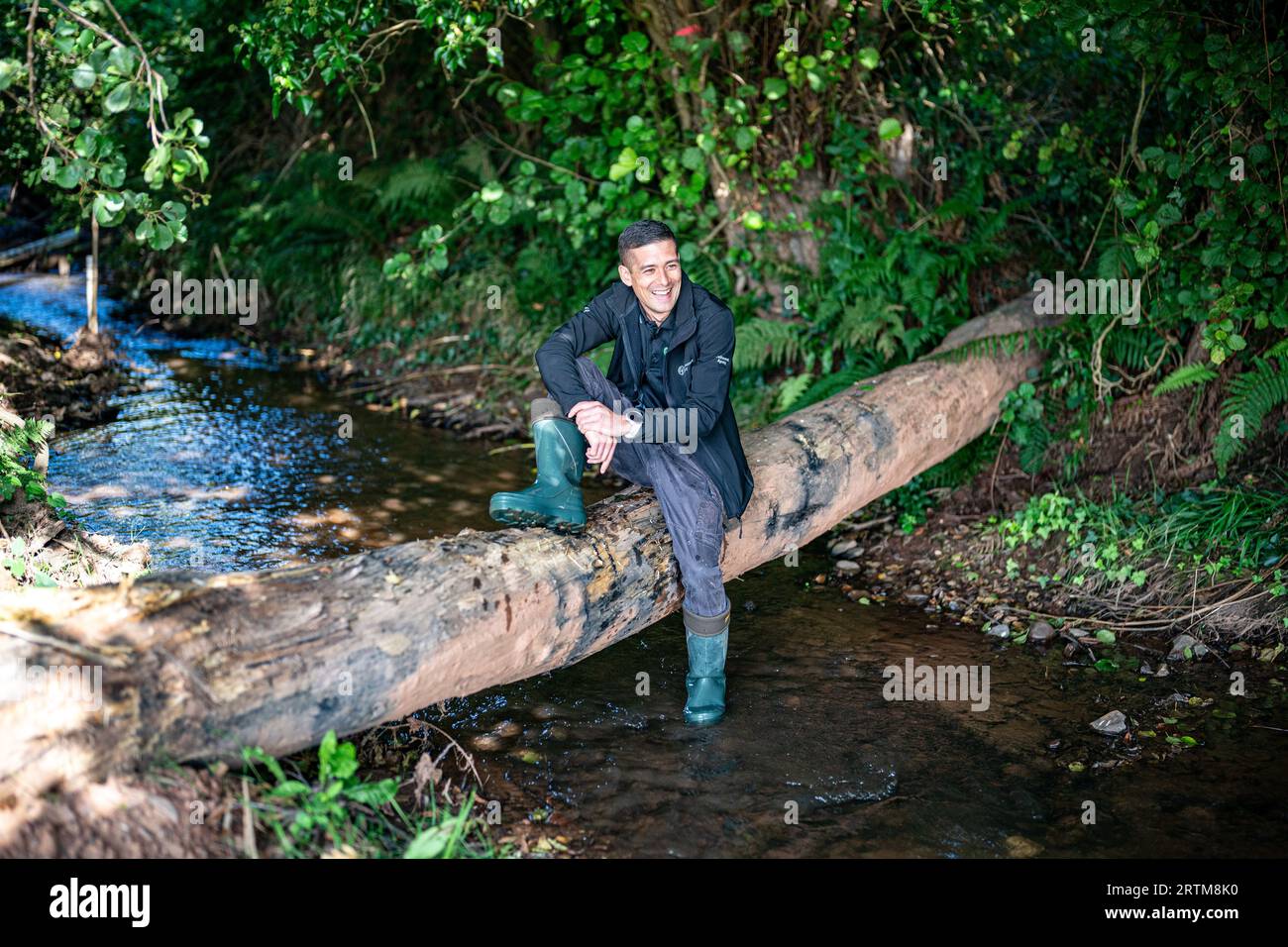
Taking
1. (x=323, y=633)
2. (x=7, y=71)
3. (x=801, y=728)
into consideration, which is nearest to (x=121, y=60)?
(x=7, y=71)

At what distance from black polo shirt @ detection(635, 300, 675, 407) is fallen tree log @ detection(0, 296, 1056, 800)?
1.45 ft

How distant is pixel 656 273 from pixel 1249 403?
135 inches

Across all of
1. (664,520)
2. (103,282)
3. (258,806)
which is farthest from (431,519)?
(103,282)

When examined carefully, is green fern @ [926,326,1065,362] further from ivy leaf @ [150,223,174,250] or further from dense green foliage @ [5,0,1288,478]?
ivy leaf @ [150,223,174,250]

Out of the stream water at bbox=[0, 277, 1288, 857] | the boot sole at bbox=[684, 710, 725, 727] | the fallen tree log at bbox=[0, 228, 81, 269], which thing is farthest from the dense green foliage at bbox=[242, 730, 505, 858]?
the fallen tree log at bbox=[0, 228, 81, 269]

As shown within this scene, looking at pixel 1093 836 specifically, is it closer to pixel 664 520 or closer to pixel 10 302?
pixel 664 520

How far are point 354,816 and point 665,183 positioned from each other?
5250mm

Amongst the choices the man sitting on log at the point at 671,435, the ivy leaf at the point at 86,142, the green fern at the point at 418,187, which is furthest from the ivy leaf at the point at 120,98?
the green fern at the point at 418,187

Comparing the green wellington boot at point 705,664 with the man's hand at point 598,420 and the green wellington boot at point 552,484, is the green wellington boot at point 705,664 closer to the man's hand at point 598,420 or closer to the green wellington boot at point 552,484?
the green wellington boot at point 552,484

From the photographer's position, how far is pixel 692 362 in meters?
4.50

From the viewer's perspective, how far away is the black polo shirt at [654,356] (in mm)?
4512

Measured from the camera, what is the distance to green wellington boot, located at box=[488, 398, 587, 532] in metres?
4.21

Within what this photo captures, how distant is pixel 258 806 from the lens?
10.1 ft
